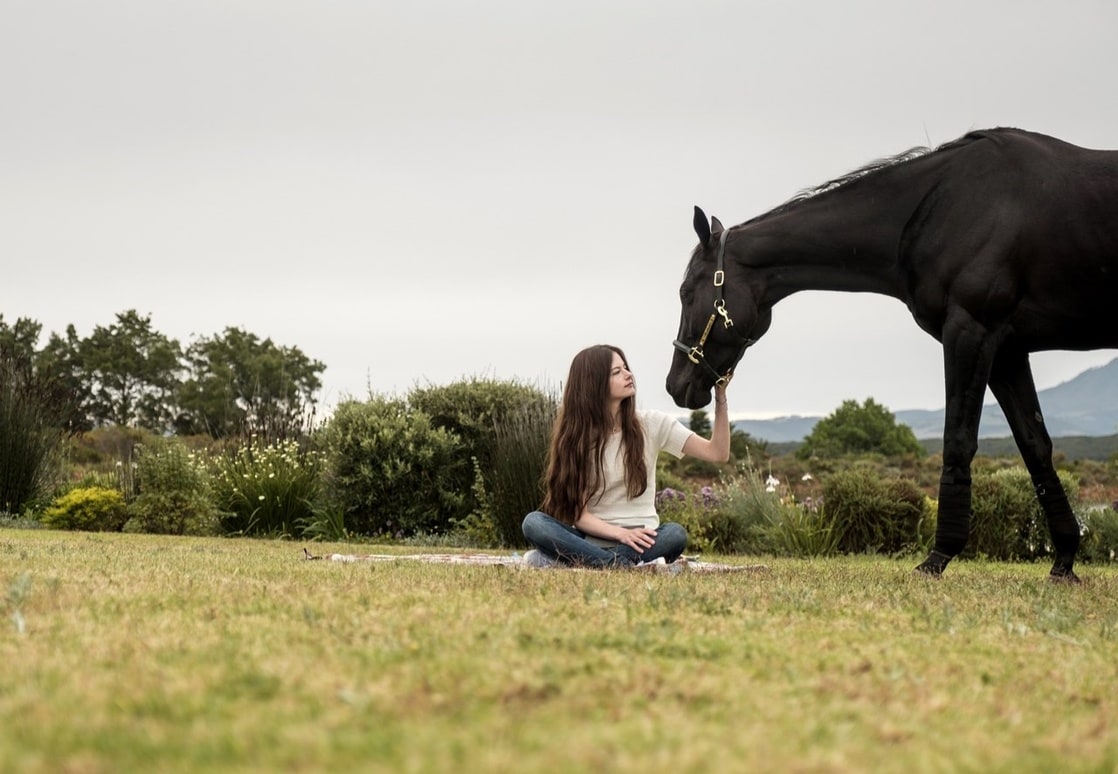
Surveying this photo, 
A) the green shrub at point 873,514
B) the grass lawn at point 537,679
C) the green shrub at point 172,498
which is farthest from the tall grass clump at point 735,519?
the grass lawn at point 537,679

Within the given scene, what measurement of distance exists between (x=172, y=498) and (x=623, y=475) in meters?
8.10

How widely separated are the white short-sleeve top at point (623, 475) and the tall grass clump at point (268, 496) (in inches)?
283

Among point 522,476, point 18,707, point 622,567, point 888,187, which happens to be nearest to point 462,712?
point 18,707

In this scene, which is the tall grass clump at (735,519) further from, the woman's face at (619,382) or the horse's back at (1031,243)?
Result: the horse's back at (1031,243)

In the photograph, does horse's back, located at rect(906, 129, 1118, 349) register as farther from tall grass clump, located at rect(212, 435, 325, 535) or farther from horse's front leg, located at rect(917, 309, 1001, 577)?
tall grass clump, located at rect(212, 435, 325, 535)

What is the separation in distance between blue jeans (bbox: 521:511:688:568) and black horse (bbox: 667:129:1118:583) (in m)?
0.94

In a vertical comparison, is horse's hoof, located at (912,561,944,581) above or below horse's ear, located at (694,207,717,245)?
below

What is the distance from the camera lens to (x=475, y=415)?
1466cm

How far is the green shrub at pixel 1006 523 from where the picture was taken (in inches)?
483

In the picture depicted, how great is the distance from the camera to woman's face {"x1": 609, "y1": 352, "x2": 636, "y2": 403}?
730cm

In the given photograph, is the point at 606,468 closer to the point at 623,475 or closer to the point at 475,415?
the point at 623,475

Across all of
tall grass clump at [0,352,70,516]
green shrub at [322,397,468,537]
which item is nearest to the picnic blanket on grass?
green shrub at [322,397,468,537]

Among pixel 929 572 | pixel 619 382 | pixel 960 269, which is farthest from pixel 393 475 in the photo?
pixel 960 269

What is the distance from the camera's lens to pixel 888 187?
7.31 meters
